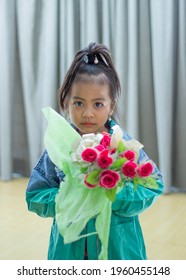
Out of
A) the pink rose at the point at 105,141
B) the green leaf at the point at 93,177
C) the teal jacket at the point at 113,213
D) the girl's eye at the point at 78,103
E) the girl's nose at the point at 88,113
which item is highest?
the girl's eye at the point at 78,103

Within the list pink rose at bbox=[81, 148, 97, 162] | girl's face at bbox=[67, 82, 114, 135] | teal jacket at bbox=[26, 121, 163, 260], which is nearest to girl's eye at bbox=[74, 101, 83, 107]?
girl's face at bbox=[67, 82, 114, 135]

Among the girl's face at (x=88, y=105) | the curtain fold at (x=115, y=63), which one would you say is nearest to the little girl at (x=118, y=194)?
the girl's face at (x=88, y=105)

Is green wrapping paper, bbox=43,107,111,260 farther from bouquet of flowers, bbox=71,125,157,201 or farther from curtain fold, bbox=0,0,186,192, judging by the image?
A: curtain fold, bbox=0,0,186,192

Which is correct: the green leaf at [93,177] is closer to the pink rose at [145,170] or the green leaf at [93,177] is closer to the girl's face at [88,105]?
the pink rose at [145,170]

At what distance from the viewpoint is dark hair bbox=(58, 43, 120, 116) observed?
1.25 meters

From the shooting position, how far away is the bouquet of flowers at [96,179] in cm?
98

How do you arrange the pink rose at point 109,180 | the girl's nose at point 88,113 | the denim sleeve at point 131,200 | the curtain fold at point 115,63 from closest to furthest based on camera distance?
the pink rose at point 109,180 < the denim sleeve at point 131,200 < the girl's nose at point 88,113 < the curtain fold at point 115,63

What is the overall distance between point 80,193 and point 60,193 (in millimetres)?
58

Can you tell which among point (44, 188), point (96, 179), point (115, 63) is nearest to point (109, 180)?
point (96, 179)

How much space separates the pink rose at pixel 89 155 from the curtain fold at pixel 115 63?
2225 mm

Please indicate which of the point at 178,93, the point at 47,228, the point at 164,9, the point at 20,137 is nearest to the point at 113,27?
the point at 164,9

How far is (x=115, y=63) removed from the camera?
328 cm

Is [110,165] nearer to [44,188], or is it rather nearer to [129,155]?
[129,155]

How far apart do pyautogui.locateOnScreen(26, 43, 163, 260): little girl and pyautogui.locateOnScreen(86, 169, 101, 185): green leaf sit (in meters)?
0.14
